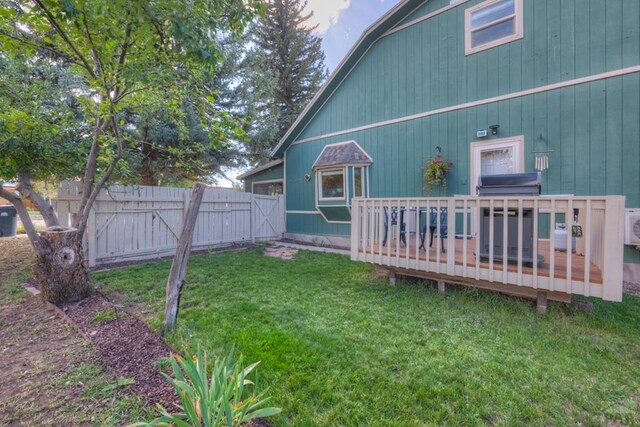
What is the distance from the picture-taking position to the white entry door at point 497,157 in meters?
5.44

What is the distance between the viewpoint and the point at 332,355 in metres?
2.47

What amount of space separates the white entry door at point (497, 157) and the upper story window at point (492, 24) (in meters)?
1.97

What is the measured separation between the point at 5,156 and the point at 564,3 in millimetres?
9462

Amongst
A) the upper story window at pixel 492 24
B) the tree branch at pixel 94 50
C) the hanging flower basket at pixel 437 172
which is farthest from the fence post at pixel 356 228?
the upper story window at pixel 492 24

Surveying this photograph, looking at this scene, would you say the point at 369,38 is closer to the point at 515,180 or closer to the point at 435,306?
the point at 515,180

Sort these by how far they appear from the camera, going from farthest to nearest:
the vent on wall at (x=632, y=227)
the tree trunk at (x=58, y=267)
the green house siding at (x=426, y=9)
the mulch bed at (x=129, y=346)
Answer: the green house siding at (x=426, y=9)
the vent on wall at (x=632, y=227)
the tree trunk at (x=58, y=267)
the mulch bed at (x=129, y=346)

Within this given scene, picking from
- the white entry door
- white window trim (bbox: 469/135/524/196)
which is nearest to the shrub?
the white entry door

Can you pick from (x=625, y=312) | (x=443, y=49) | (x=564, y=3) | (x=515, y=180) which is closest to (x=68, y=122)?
(x=515, y=180)

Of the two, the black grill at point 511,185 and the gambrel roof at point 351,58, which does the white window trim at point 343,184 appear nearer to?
the gambrel roof at point 351,58

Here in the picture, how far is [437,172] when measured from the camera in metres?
6.07

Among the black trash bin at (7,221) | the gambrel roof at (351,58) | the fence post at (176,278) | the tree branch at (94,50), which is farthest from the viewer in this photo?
the black trash bin at (7,221)

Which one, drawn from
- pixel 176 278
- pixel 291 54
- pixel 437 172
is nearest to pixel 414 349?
pixel 176 278

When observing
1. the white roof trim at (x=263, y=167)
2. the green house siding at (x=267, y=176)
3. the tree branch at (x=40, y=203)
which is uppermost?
the white roof trim at (x=263, y=167)

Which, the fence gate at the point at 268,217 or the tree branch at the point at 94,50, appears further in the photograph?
the fence gate at the point at 268,217
